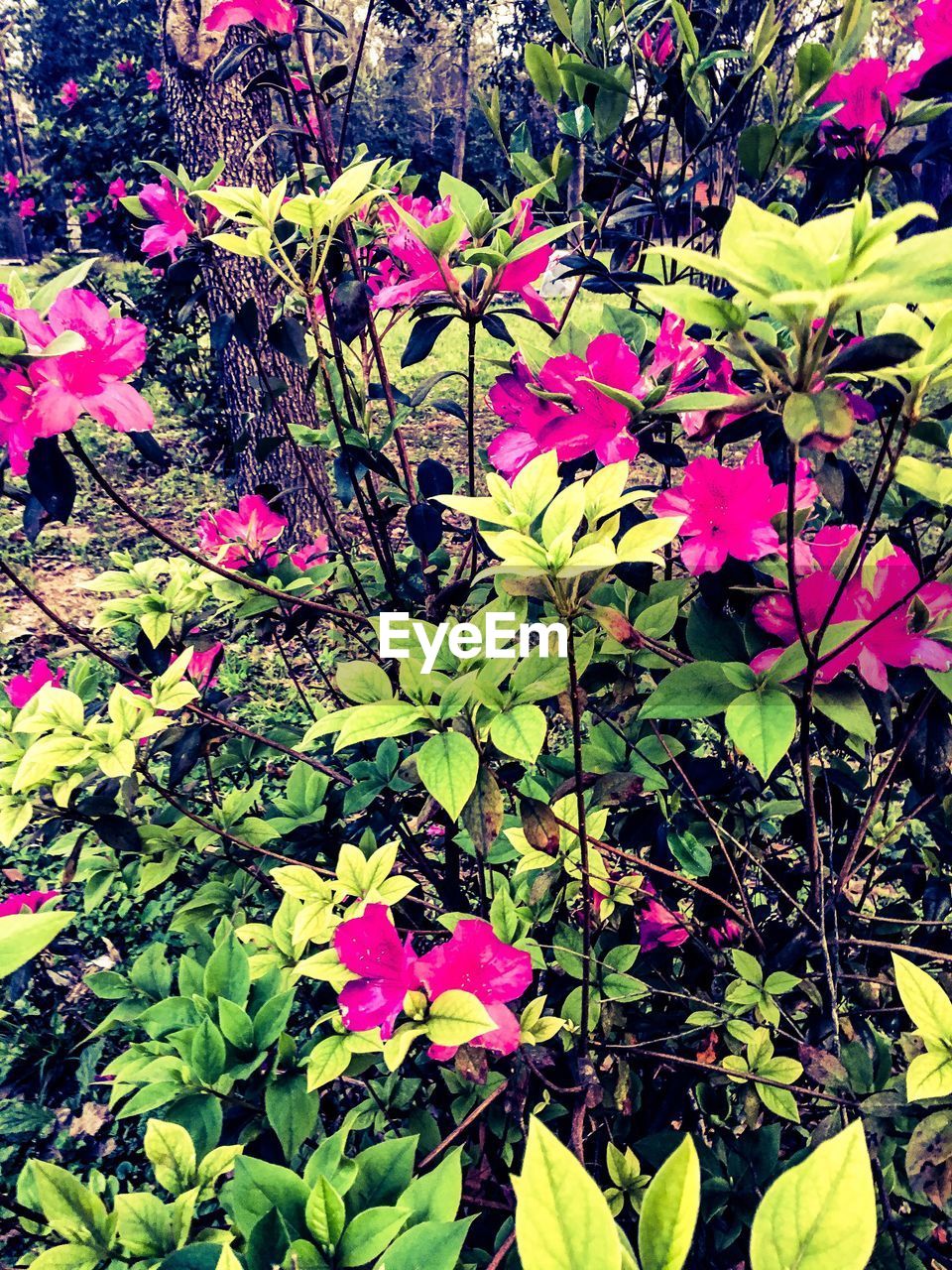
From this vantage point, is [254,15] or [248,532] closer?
[254,15]

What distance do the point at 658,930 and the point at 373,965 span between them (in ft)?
1.97

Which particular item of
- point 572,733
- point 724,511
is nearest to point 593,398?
point 724,511

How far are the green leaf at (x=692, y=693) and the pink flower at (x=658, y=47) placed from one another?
3.39ft

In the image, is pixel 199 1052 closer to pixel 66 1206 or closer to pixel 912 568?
pixel 66 1206

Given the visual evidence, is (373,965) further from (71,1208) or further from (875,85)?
(875,85)

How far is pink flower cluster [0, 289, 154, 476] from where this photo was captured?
81cm

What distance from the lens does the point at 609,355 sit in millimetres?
848

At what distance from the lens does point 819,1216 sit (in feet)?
Answer: 1.08

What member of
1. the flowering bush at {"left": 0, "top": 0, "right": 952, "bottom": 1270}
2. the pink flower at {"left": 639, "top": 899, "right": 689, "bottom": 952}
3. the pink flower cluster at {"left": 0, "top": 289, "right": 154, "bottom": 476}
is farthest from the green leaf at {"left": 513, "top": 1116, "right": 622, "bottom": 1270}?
the pink flower at {"left": 639, "top": 899, "right": 689, "bottom": 952}

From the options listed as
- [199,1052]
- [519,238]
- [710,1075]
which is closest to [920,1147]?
[710,1075]

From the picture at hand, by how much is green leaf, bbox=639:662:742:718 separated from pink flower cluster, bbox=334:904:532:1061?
272 millimetres

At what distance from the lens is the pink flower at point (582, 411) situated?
0.82 m

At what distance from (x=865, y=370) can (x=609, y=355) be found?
1.09 ft

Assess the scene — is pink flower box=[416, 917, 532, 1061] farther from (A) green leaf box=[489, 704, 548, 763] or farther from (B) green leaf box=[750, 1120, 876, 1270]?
(B) green leaf box=[750, 1120, 876, 1270]
